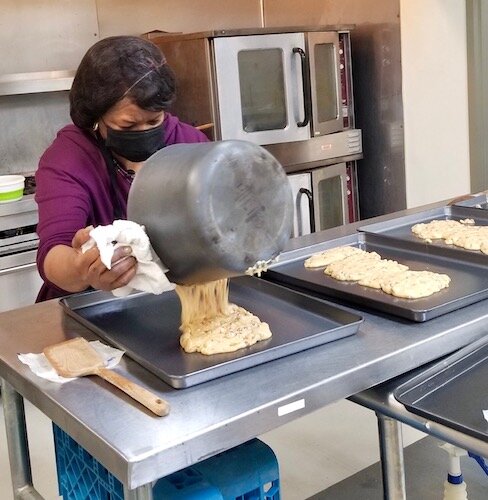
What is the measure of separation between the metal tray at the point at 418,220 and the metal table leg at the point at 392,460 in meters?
0.44

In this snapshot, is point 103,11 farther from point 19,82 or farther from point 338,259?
point 338,259

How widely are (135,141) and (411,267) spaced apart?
25.2 inches

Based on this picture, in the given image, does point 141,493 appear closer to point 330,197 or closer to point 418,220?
point 418,220

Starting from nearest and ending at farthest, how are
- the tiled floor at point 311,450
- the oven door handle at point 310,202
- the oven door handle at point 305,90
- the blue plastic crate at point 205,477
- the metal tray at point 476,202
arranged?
the blue plastic crate at point 205,477, the metal tray at point 476,202, the tiled floor at point 311,450, the oven door handle at point 305,90, the oven door handle at point 310,202

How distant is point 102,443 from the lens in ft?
3.01

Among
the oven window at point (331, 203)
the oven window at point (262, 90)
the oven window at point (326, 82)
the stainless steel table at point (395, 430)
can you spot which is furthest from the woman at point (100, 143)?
the oven window at point (331, 203)

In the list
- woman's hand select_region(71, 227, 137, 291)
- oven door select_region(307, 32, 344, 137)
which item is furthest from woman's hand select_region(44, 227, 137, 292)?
oven door select_region(307, 32, 344, 137)

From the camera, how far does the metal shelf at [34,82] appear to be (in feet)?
9.83

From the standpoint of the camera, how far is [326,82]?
3346mm

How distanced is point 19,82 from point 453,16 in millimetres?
1856

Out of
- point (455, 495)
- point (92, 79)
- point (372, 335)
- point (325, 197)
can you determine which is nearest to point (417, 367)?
point (372, 335)

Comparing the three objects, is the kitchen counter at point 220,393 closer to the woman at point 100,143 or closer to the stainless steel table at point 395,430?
the stainless steel table at point 395,430

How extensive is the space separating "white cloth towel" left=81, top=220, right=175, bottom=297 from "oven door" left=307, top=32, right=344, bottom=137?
7.47ft

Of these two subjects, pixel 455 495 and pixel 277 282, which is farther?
pixel 455 495
